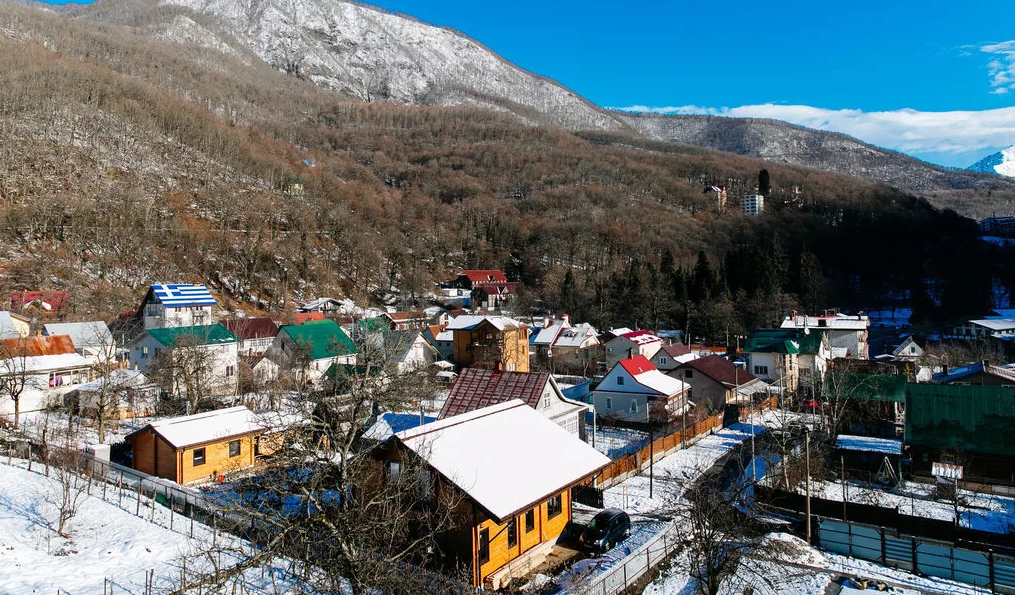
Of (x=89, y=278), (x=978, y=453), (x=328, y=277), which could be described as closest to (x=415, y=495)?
(x=978, y=453)

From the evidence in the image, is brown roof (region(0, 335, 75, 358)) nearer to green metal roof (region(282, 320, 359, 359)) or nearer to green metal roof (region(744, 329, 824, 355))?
green metal roof (region(282, 320, 359, 359))

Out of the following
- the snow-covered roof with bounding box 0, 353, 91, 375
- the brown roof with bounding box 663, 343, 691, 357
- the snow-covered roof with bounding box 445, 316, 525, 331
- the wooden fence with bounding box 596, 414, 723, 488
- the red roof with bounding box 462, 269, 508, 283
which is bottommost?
the wooden fence with bounding box 596, 414, 723, 488

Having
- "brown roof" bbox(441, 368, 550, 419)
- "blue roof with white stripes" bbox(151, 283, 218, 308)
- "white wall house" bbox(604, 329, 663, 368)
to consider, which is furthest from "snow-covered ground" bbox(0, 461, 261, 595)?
"white wall house" bbox(604, 329, 663, 368)

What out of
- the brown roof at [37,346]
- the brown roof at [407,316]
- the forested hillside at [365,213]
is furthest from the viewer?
the forested hillside at [365,213]

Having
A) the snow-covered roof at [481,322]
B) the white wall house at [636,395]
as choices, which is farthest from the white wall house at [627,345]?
the white wall house at [636,395]

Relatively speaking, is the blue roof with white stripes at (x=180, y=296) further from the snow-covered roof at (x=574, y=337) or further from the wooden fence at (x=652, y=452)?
the wooden fence at (x=652, y=452)

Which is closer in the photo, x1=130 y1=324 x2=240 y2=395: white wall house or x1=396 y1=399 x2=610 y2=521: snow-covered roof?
x1=396 y1=399 x2=610 y2=521: snow-covered roof

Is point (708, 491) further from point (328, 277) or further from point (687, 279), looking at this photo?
point (328, 277)
